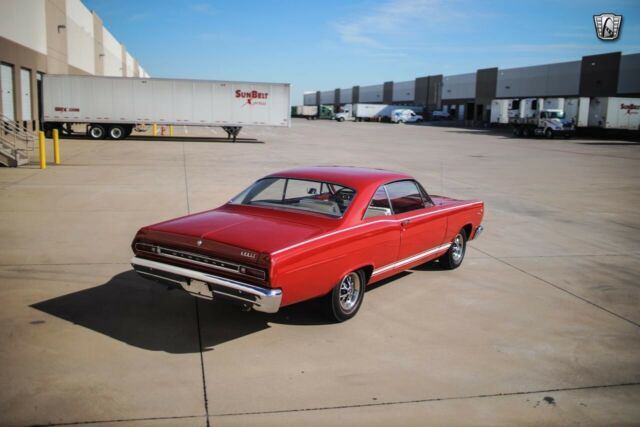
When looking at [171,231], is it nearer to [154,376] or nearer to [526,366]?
[154,376]

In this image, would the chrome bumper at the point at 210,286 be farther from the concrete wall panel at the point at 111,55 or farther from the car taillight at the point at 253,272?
the concrete wall panel at the point at 111,55

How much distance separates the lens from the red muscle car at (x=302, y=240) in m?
4.71

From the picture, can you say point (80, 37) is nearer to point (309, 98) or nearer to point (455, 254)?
point (455, 254)

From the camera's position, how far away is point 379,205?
616 cm

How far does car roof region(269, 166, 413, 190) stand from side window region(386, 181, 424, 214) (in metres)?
0.10

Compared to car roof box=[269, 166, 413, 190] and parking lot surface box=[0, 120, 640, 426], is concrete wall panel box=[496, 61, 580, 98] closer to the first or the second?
parking lot surface box=[0, 120, 640, 426]

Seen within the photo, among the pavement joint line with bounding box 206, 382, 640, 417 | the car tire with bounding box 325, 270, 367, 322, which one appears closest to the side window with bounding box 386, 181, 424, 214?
the car tire with bounding box 325, 270, 367, 322

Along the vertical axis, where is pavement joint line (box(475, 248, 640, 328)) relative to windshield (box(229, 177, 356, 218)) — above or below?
below

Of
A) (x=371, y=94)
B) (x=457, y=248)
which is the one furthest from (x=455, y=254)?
(x=371, y=94)

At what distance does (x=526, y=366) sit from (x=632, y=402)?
805 millimetres

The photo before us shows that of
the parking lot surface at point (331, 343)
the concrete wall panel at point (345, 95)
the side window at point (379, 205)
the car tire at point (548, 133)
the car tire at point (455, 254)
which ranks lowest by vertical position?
the parking lot surface at point (331, 343)

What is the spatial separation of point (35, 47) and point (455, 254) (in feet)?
107

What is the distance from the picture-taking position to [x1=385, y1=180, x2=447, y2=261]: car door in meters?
6.23

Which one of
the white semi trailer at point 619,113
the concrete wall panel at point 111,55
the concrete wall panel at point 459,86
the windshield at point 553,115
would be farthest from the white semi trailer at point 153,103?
the concrete wall panel at point 459,86
